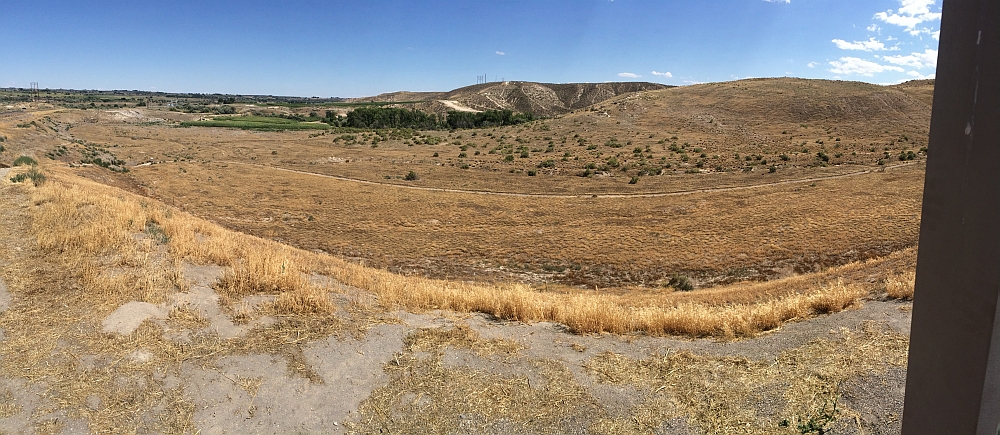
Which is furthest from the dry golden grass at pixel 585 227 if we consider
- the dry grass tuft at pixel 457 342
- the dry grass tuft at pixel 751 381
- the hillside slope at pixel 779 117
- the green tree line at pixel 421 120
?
the green tree line at pixel 421 120

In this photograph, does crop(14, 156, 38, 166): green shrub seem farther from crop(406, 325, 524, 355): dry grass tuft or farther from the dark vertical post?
the dark vertical post

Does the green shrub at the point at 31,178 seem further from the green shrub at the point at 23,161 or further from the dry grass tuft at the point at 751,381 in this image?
the dry grass tuft at the point at 751,381

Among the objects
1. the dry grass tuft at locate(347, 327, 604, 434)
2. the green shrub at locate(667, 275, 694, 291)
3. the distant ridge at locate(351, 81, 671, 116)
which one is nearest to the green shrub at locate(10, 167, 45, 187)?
the dry grass tuft at locate(347, 327, 604, 434)

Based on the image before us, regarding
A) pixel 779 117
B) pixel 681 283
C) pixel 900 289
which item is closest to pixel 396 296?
pixel 900 289

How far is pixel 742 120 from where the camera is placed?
75000 mm

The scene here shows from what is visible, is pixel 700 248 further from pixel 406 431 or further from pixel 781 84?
pixel 781 84

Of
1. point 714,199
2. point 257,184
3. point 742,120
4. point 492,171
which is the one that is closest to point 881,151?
point 742,120

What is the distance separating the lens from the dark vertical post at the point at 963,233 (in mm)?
2148

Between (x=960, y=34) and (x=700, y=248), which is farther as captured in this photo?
(x=700, y=248)

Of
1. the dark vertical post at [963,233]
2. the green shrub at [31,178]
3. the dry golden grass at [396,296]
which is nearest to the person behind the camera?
the dark vertical post at [963,233]

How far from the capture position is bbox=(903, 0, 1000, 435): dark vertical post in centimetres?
215

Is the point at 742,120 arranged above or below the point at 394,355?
above

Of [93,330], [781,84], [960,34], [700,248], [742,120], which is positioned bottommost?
[700,248]

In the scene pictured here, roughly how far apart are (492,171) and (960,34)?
48.7 metres
